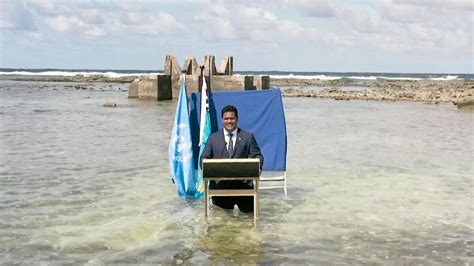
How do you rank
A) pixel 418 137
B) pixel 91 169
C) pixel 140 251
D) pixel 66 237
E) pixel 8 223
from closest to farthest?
pixel 140 251 < pixel 66 237 < pixel 8 223 < pixel 91 169 < pixel 418 137

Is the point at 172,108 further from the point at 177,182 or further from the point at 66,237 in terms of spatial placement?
the point at 66,237

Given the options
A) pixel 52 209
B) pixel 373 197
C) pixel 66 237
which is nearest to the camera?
pixel 66 237

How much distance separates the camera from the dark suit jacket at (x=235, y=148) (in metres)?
8.08

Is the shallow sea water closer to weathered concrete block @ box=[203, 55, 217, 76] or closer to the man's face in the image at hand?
the man's face

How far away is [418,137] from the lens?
18.6 m

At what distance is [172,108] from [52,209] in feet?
64.1

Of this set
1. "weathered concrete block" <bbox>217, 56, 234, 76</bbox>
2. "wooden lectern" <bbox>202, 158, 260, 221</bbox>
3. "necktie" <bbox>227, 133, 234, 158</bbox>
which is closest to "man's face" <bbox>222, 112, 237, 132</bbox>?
"necktie" <bbox>227, 133, 234, 158</bbox>

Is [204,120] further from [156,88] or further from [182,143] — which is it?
[156,88]

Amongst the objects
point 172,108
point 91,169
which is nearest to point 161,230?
point 91,169

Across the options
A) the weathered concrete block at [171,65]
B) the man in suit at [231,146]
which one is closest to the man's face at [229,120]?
the man in suit at [231,146]

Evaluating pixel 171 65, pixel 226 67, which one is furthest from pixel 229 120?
Answer: pixel 171 65

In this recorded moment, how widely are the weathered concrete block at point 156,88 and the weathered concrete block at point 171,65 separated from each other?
0.38 meters

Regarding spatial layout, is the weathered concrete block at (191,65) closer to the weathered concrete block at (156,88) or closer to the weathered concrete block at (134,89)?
the weathered concrete block at (156,88)

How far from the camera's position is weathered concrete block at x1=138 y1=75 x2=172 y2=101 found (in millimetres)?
32812
